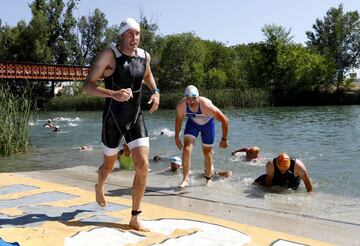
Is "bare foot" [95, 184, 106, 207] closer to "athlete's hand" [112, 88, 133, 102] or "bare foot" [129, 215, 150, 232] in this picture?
"bare foot" [129, 215, 150, 232]

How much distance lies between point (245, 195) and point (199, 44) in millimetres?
61974

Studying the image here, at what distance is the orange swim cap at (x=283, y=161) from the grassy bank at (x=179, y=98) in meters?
39.4

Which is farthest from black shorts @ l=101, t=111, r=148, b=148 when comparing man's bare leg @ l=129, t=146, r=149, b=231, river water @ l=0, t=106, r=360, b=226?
river water @ l=0, t=106, r=360, b=226

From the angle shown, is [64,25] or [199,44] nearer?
[199,44]

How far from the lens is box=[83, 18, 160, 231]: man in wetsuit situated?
4859 mm

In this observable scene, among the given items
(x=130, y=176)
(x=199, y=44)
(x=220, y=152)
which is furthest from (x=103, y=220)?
(x=199, y=44)

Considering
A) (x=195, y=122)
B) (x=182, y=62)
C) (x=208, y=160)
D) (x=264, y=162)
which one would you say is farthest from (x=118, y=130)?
(x=182, y=62)

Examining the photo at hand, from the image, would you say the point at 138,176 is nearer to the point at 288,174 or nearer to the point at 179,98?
the point at 288,174

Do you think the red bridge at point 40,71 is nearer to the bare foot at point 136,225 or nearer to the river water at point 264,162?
the river water at point 264,162

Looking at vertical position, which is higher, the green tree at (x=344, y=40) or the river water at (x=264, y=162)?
the green tree at (x=344, y=40)

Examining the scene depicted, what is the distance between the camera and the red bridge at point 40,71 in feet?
173

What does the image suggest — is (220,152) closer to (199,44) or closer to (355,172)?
(355,172)

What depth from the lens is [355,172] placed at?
1109cm

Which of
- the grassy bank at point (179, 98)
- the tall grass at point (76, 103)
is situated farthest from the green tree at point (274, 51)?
the tall grass at point (76, 103)
